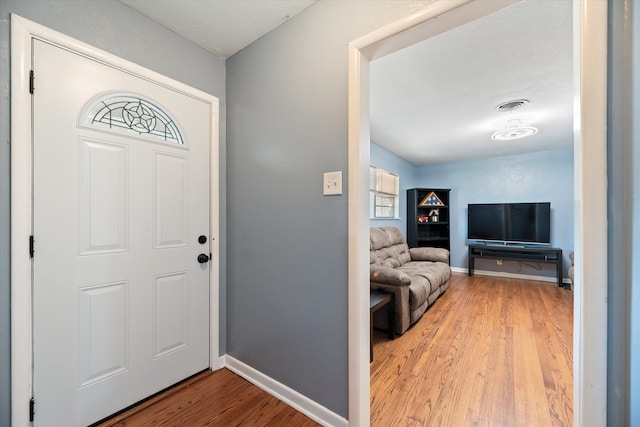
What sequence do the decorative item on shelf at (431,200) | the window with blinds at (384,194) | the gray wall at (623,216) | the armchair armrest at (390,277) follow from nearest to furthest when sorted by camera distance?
the gray wall at (623,216)
the armchair armrest at (390,277)
the window with blinds at (384,194)
the decorative item on shelf at (431,200)

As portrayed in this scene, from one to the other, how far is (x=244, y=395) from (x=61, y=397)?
35.7 inches

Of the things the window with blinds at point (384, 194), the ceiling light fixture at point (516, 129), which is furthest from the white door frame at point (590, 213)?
the window with blinds at point (384, 194)

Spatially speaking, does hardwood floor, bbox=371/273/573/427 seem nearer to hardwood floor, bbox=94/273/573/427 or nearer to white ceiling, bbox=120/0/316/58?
hardwood floor, bbox=94/273/573/427

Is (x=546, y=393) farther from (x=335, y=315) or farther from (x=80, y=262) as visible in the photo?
(x=80, y=262)

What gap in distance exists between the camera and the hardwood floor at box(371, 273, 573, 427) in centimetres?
149

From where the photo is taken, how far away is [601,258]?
782 mm

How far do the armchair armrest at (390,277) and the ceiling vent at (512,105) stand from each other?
82.6 inches

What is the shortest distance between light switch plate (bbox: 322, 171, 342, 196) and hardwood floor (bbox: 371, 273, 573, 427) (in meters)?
1.32

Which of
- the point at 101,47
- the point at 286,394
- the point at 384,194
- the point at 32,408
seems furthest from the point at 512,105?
the point at 32,408

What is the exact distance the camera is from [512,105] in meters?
2.72

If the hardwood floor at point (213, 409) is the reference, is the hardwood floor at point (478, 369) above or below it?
below

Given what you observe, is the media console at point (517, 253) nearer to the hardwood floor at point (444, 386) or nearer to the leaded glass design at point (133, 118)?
the hardwood floor at point (444, 386)

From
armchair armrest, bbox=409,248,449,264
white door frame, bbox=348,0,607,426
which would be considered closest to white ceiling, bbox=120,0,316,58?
white door frame, bbox=348,0,607,426

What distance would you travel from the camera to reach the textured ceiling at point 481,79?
1644 millimetres
